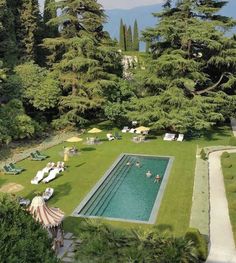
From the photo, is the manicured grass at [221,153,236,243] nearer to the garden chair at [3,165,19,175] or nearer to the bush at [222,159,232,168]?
the bush at [222,159,232,168]

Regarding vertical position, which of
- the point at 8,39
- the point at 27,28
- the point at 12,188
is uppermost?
the point at 27,28

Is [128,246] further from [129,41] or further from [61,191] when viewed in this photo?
[129,41]

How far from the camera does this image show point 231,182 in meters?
27.1

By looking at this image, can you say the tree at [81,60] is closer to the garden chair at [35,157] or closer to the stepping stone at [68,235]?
the garden chair at [35,157]

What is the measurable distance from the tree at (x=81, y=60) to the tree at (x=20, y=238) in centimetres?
2977

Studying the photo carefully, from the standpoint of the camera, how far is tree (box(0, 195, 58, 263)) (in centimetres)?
853

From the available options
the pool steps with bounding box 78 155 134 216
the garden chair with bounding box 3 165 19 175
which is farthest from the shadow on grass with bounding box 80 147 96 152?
the garden chair with bounding box 3 165 19 175

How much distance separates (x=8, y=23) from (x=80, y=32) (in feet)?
26.1

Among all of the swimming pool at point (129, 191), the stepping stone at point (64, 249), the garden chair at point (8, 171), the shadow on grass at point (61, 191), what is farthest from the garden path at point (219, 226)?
the garden chair at point (8, 171)

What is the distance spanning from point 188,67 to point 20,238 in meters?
31.4

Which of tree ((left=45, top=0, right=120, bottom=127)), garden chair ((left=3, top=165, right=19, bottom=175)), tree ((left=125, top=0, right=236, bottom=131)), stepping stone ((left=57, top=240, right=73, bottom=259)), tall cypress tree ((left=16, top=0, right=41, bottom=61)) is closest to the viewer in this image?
stepping stone ((left=57, top=240, right=73, bottom=259))

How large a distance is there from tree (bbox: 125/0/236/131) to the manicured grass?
5730mm

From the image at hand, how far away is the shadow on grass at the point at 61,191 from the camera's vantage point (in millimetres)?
24620

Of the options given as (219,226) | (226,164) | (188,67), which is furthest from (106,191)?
(188,67)
